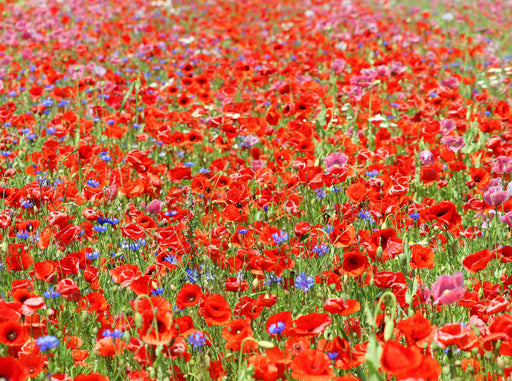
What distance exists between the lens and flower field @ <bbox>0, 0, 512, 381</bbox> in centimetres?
189

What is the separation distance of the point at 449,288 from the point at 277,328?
564 mm

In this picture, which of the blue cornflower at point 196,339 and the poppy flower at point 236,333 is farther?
the blue cornflower at point 196,339

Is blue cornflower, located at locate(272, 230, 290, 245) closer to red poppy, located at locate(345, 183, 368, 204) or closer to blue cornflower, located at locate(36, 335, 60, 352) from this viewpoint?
red poppy, located at locate(345, 183, 368, 204)

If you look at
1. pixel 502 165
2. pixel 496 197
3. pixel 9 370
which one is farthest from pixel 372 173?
pixel 9 370

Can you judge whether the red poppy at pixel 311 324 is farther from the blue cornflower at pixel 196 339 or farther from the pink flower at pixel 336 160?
the pink flower at pixel 336 160

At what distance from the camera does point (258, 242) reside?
8.84 ft

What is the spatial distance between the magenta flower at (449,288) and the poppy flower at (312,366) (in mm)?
419

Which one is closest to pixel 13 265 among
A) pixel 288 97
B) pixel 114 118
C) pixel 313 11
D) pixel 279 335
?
pixel 279 335

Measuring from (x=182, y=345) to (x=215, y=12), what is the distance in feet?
33.4

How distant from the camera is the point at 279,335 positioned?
2006 mm

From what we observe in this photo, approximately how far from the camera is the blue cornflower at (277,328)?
1.95 metres

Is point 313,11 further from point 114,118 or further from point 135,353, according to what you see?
point 135,353

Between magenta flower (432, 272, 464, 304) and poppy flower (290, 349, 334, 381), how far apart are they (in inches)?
16.5

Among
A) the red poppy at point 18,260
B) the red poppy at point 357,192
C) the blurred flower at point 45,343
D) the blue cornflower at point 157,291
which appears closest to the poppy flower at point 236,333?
the blue cornflower at point 157,291
